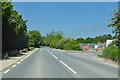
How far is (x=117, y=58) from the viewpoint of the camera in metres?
16.6

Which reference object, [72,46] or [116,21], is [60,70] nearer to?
[116,21]

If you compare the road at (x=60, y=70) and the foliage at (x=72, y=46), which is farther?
the foliage at (x=72, y=46)

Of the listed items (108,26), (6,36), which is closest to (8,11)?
A: (6,36)

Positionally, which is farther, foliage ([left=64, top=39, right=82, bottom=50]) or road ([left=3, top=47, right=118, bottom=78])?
foliage ([left=64, top=39, right=82, bottom=50])

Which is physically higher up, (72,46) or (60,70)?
(72,46)

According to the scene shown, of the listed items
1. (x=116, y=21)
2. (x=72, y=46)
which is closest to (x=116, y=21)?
(x=116, y=21)

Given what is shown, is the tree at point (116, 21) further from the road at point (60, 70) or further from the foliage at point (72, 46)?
the foliage at point (72, 46)

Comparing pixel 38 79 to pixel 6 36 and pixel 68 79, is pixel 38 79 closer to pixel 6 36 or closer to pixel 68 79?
pixel 68 79

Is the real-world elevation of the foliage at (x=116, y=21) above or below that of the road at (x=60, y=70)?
above

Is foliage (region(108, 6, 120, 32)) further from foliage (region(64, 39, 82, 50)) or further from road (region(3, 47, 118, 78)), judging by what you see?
foliage (region(64, 39, 82, 50))

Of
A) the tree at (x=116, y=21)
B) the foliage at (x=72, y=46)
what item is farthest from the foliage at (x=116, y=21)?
the foliage at (x=72, y=46)

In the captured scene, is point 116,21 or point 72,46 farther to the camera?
point 72,46

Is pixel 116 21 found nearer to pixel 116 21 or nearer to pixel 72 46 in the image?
pixel 116 21

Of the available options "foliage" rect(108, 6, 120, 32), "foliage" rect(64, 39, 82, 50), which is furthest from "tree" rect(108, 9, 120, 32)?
"foliage" rect(64, 39, 82, 50)
